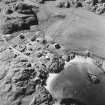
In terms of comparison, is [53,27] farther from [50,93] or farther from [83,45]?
[50,93]

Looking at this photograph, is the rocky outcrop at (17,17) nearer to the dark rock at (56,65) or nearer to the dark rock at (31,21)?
the dark rock at (31,21)

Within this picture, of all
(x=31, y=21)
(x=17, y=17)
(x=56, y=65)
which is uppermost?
(x=17, y=17)

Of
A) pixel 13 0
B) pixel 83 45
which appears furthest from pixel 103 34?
pixel 13 0

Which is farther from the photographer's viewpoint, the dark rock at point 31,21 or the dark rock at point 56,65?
the dark rock at point 31,21

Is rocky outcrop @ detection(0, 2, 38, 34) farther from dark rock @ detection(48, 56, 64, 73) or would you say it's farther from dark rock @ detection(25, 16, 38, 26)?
dark rock @ detection(48, 56, 64, 73)

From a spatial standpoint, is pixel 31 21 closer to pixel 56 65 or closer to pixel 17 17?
pixel 17 17

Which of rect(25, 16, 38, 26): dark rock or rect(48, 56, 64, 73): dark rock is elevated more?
rect(25, 16, 38, 26): dark rock

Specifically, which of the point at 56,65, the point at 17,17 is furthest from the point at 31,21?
the point at 56,65

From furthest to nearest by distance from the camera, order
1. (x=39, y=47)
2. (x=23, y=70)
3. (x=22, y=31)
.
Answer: (x=22, y=31) → (x=39, y=47) → (x=23, y=70)

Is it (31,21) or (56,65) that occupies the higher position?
(31,21)

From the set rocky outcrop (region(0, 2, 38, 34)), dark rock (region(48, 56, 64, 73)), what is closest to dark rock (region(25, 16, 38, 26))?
rocky outcrop (region(0, 2, 38, 34))

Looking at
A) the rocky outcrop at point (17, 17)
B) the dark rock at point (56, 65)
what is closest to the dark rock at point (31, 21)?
the rocky outcrop at point (17, 17)
